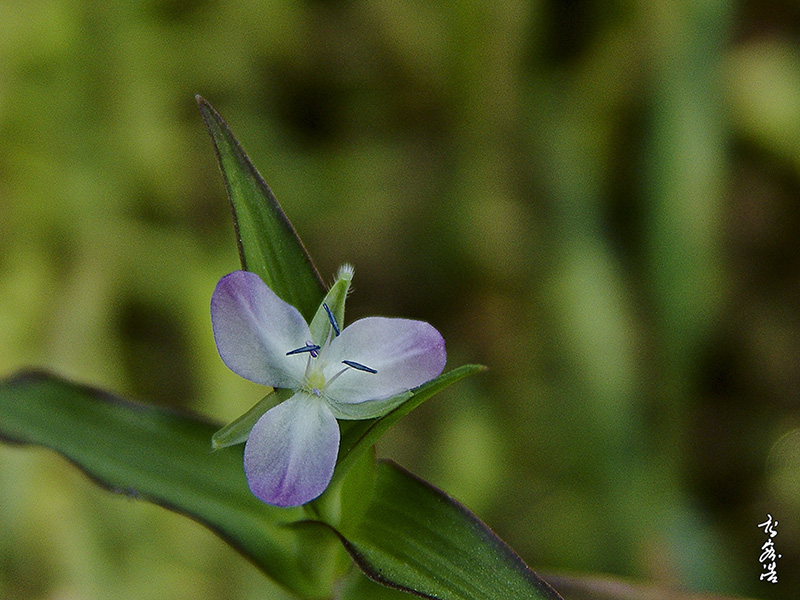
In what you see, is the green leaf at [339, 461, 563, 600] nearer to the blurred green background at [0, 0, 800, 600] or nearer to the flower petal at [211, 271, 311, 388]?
the flower petal at [211, 271, 311, 388]

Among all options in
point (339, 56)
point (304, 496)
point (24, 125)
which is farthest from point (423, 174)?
point (304, 496)

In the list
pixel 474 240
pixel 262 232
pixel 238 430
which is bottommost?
pixel 474 240

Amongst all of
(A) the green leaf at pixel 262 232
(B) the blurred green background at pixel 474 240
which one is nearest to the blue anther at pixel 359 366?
(A) the green leaf at pixel 262 232

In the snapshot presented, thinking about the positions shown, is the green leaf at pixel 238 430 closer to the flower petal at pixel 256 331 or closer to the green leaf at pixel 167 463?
the flower petal at pixel 256 331

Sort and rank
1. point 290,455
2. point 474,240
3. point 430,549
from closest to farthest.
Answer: point 290,455, point 430,549, point 474,240

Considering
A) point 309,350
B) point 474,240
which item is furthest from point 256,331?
point 474,240

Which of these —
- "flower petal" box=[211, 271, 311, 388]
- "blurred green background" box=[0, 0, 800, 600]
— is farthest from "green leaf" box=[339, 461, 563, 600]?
"blurred green background" box=[0, 0, 800, 600]

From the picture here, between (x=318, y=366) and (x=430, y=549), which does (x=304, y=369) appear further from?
(x=430, y=549)
